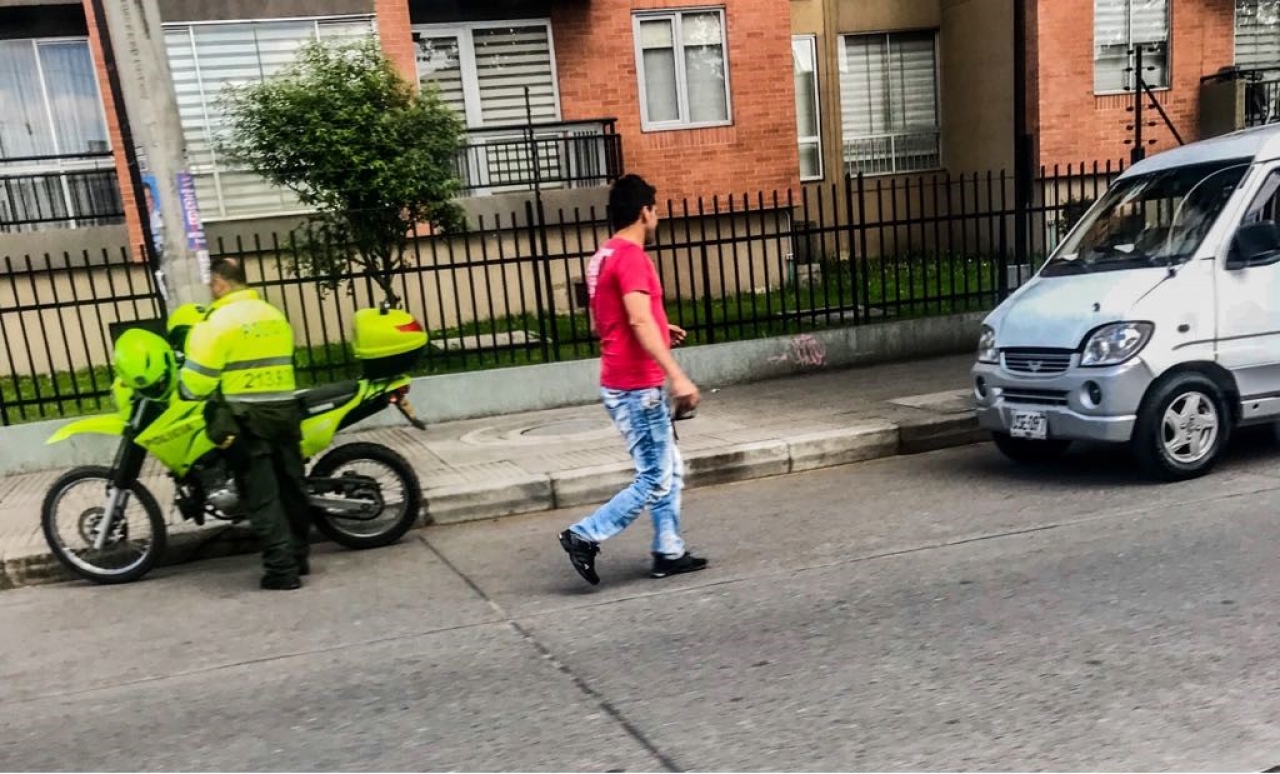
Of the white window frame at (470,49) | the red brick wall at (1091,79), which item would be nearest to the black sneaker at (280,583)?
the white window frame at (470,49)

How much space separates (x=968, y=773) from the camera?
3047 mm

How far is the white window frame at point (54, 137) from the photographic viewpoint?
12.7 meters

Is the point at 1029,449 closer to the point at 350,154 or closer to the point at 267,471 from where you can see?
the point at 267,471

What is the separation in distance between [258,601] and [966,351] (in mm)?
8085

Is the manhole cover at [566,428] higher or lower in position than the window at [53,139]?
lower

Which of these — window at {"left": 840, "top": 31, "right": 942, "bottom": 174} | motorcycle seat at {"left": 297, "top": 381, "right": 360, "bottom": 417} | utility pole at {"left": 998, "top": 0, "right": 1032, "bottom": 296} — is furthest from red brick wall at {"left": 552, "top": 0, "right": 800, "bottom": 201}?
motorcycle seat at {"left": 297, "top": 381, "right": 360, "bottom": 417}

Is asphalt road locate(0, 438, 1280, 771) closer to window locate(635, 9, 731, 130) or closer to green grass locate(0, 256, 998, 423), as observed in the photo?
green grass locate(0, 256, 998, 423)

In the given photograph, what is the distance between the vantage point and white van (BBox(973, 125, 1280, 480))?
19.8 ft

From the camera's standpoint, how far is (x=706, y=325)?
10211mm

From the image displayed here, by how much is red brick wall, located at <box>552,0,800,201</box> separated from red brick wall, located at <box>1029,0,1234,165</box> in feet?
16.0

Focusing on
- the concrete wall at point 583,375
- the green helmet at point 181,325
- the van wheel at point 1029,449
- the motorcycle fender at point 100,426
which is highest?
the green helmet at point 181,325

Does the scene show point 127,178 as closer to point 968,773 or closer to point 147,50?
point 147,50

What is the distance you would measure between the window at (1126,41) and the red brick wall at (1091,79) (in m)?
0.17

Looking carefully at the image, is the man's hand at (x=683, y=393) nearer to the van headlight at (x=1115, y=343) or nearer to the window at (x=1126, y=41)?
the van headlight at (x=1115, y=343)
